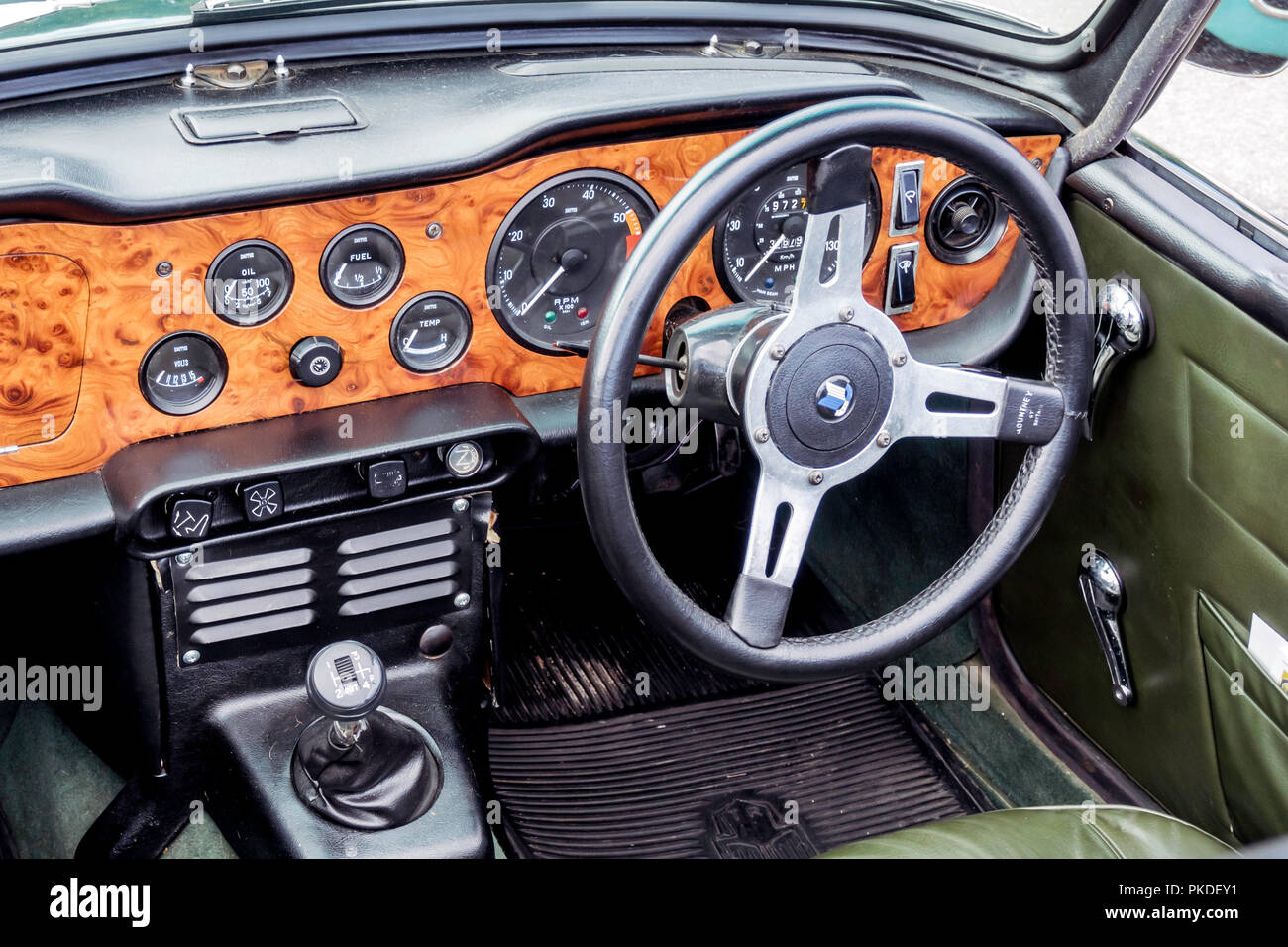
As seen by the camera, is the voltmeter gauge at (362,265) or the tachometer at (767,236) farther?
the tachometer at (767,236)

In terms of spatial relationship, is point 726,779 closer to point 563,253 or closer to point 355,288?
point 563,253

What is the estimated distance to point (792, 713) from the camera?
271 centimetres

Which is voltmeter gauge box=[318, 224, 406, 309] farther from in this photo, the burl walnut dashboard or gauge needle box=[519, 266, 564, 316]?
gauge needle box=[519, 266, 564, 316]

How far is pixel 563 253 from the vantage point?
6.57 ft

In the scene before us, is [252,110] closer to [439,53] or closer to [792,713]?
[439,53]

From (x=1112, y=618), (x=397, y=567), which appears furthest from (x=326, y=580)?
(x=1112, y=618)

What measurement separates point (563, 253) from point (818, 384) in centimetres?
53

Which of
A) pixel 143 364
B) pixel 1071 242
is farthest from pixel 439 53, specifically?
pixel 1071 242

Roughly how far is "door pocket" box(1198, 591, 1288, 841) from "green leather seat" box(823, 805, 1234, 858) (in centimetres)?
38

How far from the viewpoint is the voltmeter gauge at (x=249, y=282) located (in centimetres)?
181

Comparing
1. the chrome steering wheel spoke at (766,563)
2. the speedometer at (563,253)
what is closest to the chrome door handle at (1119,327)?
the chrome steering wheel spoke at (766,563)

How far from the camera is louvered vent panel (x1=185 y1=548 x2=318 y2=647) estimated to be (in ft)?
6.43

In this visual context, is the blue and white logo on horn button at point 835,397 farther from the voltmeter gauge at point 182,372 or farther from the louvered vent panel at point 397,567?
the voltmeter gauge at point 182,372

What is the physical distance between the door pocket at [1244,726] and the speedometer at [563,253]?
1.06 m
